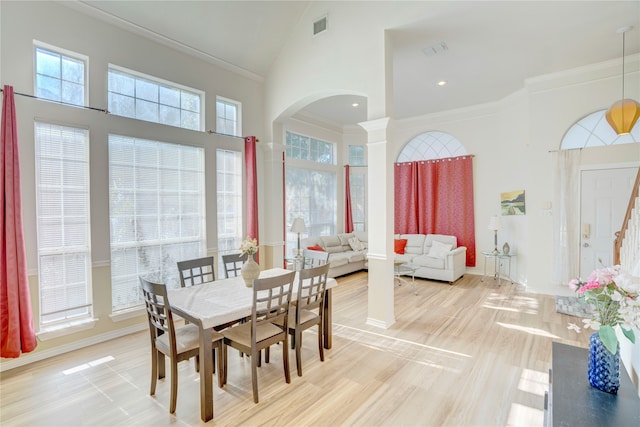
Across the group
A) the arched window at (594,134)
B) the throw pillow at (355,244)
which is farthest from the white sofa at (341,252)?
the arched window at (594,134)

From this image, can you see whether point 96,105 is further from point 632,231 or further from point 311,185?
point 632,231

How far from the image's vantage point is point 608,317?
139 centimetres

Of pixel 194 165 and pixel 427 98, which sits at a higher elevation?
pixel 427 98

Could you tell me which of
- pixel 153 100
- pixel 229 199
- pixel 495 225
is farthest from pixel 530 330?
pixel 153 100

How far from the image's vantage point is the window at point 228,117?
4.69m

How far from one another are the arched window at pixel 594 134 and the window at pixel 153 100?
19.0ft

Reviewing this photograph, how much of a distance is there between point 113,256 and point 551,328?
5.36m

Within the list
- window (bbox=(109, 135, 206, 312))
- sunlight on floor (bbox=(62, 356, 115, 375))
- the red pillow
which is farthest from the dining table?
the red pillow

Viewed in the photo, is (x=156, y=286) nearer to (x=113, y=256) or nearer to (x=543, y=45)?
(x=113, y=256)

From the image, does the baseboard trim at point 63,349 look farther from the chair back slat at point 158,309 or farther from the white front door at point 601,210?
the white front door at point 601,210

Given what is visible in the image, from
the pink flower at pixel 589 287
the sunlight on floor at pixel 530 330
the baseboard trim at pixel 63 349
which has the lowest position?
the sunlight on floor at pixel 530 330

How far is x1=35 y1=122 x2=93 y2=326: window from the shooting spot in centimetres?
306

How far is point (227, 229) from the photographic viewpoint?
15.7 feet

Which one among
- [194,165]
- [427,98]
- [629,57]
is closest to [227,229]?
[194,165]
